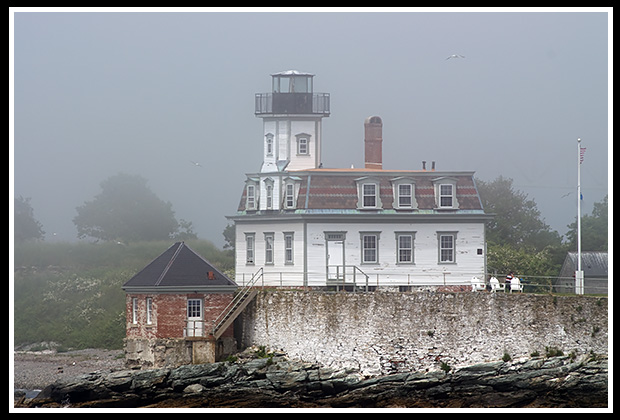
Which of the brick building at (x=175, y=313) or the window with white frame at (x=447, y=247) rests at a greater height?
the window with white frame at (x=447, y=247)

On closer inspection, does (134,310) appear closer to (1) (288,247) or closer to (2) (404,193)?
(1) (288,247)

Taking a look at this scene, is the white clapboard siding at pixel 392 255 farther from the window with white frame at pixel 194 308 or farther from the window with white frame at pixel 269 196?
the window with white frame at pixel 194 308

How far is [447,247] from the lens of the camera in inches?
1663

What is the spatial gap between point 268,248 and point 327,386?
22.9 ft

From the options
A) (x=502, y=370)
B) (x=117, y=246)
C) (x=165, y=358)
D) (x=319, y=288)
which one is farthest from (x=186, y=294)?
(x=117, y=246)

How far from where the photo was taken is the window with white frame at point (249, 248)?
43812 millimetres

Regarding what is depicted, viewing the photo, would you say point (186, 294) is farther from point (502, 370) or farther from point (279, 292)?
point (502, 370)

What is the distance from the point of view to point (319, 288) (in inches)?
1657

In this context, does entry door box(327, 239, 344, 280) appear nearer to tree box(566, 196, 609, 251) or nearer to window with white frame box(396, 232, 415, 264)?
window with white frame box(396, 232, 415, 264)

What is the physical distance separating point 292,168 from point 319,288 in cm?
595

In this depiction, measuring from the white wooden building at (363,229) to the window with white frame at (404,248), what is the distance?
0.03 meters

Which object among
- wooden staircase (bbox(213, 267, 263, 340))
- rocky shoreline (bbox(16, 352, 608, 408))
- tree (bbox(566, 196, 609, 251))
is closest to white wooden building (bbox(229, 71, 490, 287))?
wooden staircase (bbox(213, 267, 263, 340))

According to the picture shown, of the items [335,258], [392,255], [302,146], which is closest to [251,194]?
[302,146]

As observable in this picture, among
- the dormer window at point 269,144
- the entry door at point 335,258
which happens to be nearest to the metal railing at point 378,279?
the entry door at point 335,258
